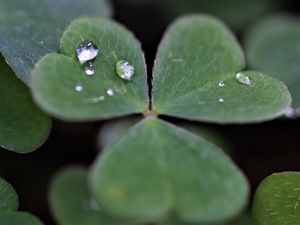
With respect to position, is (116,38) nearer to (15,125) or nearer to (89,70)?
(89,70)

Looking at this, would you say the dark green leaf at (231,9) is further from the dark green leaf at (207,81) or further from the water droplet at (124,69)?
the water droplet at (124,69)

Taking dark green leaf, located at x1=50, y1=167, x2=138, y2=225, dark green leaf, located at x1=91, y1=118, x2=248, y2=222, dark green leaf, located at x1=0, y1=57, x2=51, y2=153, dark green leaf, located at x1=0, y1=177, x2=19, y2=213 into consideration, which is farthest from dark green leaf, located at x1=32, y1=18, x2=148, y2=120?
dark green leaf, located at x1=50, y1=167, x2=138, y2=225

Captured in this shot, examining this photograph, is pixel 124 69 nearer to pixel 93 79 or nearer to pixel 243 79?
pixel 93 79

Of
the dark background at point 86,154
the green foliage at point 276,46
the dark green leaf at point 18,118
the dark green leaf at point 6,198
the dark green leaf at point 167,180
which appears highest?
the dark green leaf at point 167,180

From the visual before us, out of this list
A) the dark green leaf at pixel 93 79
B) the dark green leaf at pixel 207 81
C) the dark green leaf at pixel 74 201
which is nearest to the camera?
the dark green leaf at pixel 93 79

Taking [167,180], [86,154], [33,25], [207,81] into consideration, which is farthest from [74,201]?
[167,180]

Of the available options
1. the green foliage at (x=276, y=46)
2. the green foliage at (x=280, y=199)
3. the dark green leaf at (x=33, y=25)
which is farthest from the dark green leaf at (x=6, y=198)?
the green foliage at (x=276, y=46)

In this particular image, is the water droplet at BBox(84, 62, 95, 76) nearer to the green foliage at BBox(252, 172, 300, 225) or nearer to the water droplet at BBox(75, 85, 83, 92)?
the water droplet at BBox(75, 85, 83, 92)

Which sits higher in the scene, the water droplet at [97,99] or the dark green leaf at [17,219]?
the water droplet at [97,99]
